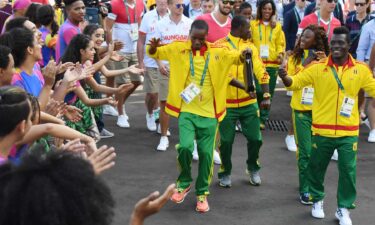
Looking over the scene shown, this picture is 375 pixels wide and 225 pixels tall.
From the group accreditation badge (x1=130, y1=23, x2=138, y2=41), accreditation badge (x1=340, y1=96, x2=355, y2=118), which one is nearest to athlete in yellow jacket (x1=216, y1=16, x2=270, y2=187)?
accreditation badge (x1=340, y1=96, x2=355, y2=118)

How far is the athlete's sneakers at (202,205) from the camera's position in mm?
6215

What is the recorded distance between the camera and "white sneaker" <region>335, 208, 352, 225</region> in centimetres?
580

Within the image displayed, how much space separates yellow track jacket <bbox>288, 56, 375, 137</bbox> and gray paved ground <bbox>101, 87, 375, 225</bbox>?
0.92 m

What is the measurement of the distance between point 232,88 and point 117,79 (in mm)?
3392

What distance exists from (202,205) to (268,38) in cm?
335

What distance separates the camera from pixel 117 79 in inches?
383

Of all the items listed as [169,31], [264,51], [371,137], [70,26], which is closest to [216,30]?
[169,31]

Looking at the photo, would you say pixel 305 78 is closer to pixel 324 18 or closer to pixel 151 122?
pixel 324 18

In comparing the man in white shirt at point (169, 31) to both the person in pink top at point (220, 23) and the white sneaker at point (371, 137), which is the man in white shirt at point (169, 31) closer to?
the person in pink top at point (220, 23)

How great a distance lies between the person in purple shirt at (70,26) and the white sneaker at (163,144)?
175 centimetres

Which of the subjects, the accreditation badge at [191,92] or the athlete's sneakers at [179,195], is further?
the athlete's sneakers at [179,195]

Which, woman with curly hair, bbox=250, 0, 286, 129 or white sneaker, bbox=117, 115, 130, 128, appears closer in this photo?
woman with curly hair, bbox=250, 0, 286, 129

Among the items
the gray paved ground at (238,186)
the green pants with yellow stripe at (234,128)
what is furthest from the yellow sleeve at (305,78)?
the gray paved ground at (238,186)

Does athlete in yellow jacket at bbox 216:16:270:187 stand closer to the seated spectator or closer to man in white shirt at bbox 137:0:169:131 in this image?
man in white shirt at bbox 137:0:169:131
